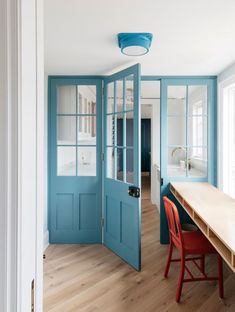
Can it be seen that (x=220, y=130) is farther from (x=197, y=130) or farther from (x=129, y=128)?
(x=129, y=128)

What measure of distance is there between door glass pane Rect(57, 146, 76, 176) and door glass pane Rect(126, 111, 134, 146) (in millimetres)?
872

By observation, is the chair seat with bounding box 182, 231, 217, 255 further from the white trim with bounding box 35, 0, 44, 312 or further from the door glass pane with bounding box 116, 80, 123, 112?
the white trim with bounding box 35, 0, 44, 312

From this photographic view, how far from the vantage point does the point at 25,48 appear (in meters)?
0.64

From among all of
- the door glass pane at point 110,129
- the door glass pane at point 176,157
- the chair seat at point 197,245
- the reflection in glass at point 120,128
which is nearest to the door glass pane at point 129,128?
the reflection in glass at point 120,128

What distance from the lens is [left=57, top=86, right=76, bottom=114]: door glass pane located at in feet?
10.8

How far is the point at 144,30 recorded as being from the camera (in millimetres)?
1938

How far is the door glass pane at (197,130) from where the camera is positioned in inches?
135

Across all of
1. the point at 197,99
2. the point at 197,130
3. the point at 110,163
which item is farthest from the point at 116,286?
the point at 197,99

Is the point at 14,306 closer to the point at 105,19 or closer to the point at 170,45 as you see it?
the point at 105,19

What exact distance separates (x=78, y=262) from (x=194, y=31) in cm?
263

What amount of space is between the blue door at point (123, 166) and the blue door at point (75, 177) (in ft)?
0.63

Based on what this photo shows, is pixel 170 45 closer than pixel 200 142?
Yes

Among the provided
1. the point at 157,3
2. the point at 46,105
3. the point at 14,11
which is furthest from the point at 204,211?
the point at 46,105

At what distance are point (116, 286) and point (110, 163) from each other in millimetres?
1414
